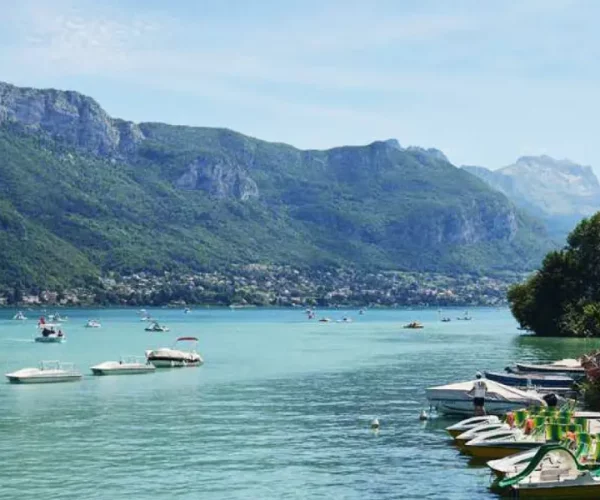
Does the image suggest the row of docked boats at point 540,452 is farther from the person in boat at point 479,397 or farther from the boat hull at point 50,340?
the boat hull at point 50,340

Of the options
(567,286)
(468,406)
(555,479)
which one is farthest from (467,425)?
(567,286)

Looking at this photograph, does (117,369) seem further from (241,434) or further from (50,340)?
(50,340)

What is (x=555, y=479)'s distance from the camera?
38781mm

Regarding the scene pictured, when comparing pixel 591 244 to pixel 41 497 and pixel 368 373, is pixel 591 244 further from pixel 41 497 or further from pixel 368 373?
pixel 41 497

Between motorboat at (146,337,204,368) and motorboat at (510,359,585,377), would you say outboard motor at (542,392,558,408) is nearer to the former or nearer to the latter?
motorboat at (510,359,585,377)

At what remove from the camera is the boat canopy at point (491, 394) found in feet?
205

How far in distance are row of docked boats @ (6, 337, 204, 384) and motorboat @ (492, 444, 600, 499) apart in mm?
56851

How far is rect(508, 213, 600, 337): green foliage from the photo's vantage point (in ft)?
495

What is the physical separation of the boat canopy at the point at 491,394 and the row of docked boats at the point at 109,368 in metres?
38.3

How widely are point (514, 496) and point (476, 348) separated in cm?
9832

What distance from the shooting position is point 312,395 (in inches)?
3036

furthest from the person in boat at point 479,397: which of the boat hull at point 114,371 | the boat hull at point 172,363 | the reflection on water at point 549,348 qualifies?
the boat hull at point 172,363

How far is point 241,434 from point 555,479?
21.8 meters

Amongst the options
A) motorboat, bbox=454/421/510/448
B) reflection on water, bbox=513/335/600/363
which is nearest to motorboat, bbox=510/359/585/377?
reflection on water, bbox=513/335/600/363
